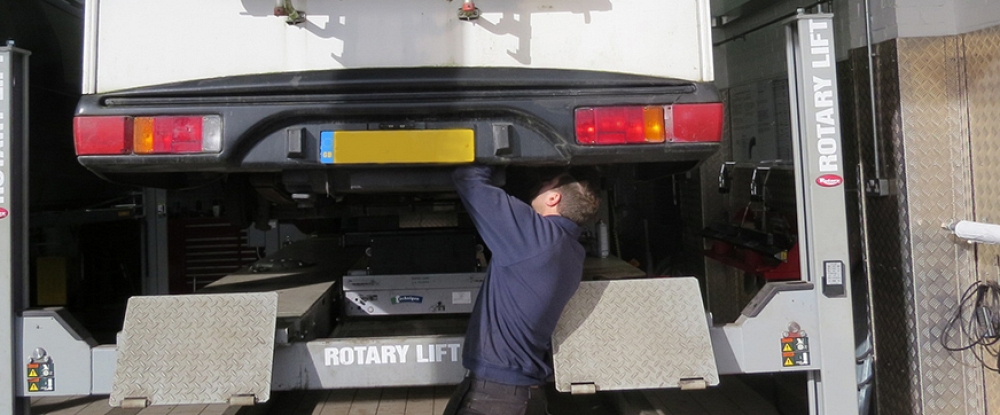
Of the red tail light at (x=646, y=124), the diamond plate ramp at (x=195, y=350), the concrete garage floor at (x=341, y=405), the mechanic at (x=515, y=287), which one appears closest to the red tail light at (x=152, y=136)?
the diamond plate ramp at (x=195, y=350)

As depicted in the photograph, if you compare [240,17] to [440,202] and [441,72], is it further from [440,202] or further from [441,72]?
[440,202]

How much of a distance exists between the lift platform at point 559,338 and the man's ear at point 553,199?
318 millimetres

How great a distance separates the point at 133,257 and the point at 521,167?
188 inches

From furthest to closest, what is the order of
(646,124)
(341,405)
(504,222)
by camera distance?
(341,405)
(646,124)
(504,222)

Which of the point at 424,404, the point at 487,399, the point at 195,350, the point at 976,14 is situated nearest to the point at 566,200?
the point at 487,399

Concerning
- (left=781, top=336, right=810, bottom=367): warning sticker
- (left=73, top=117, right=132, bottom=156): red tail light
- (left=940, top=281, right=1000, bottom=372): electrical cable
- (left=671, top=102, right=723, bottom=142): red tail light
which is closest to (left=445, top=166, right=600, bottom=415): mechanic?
(left=671, top=102, right=723, bottom=142): red tail light

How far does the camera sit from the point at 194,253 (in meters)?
6.71

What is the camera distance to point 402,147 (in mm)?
2398

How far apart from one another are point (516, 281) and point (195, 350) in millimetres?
1056

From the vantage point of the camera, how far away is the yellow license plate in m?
2.40

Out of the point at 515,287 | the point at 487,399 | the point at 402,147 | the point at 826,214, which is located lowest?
the point at 487,399

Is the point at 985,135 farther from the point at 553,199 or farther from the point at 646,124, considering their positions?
the point at 553,199

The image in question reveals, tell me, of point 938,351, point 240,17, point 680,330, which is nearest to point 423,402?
point 680,330

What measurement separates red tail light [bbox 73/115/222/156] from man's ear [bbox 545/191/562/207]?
108 centimetres
